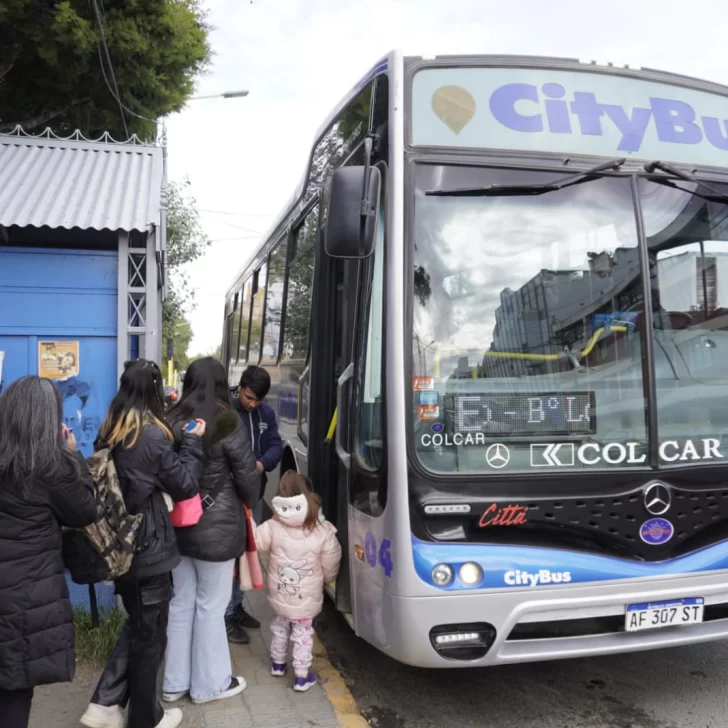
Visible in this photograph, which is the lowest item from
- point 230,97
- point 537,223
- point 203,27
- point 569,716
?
point 569,716

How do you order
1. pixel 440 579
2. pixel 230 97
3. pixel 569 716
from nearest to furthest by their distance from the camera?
1. pixel 440 579
2. pixel 569 716
3. pixel 230 97

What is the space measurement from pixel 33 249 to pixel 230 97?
10.8 m

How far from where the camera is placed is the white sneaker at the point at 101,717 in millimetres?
3502

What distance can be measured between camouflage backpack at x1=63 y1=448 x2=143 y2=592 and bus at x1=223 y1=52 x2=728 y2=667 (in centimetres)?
115

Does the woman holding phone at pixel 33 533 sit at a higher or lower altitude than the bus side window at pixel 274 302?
lower

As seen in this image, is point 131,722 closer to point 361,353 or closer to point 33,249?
point 361,353

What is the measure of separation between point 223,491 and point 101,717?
1166 mm

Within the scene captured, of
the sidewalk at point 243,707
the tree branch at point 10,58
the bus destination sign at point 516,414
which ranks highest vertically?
the tree branch at point 10,58

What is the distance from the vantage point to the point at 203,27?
14.8 m

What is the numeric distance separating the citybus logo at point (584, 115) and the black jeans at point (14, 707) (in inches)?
130

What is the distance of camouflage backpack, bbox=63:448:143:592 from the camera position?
3.07m

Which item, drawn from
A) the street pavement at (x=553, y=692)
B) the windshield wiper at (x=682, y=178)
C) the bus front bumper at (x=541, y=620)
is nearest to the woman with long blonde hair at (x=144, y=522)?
the bus front bumper at (x=541, y=620)

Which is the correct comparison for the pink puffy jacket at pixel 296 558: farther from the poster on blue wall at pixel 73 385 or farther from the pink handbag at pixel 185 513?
the poster on blue wall at pixel 73 385

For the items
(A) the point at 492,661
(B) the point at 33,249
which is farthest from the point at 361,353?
(B) the point at 33,249
